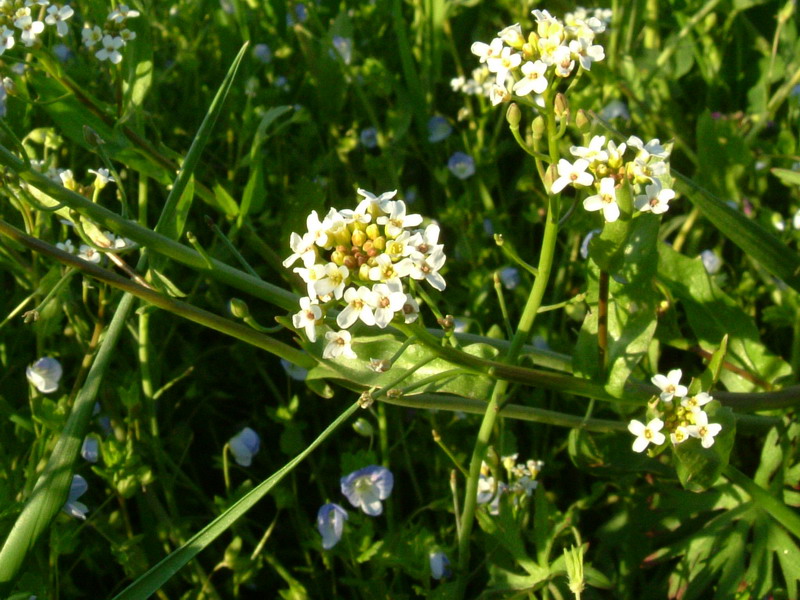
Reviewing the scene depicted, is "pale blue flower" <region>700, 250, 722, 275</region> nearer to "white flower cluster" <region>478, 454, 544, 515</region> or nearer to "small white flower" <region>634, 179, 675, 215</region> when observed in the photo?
"white flower cluster" <region>478, 454, 544, 515</region>

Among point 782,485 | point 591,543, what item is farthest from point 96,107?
point 782,485

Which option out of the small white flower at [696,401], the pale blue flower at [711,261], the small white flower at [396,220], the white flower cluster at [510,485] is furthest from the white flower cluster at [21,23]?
the pale blue flower at [711,261]

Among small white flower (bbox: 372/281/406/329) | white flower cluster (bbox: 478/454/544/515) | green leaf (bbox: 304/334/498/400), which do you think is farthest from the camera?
white flower cluster (bbox: 478/454/544/515)

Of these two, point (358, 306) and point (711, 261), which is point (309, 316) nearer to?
point (358, 306)

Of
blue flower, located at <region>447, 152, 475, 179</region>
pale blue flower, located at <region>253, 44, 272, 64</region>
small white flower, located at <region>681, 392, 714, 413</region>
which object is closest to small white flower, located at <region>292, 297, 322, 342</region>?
small white flower, located at <region>681, 392, 714, 413</region>

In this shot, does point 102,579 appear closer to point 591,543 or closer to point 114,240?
point 114,240

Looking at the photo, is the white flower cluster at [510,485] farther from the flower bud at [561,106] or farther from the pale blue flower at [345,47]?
the pale blue flower at [345,47]
